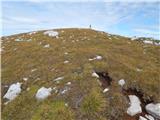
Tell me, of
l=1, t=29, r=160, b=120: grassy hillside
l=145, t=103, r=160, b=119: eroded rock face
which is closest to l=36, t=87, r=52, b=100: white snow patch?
l=1, t=29, r=160, b=120: grassy hillside

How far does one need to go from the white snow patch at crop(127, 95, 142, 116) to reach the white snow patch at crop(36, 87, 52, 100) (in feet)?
17.1

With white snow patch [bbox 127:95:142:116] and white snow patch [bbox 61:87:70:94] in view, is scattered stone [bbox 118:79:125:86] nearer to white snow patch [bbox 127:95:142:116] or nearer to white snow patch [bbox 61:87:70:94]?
white snow patch [bbox 127:95:142:116]

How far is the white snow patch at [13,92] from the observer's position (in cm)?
1891

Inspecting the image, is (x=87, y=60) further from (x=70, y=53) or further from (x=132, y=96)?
(x=132, y=96)

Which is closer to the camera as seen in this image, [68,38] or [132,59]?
[132,59]

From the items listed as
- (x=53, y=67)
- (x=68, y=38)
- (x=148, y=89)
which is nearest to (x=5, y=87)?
(x=53, y=67)

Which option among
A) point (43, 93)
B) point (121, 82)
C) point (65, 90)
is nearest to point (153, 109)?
point (121, 82)

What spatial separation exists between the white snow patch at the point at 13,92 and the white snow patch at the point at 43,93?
1861 mm

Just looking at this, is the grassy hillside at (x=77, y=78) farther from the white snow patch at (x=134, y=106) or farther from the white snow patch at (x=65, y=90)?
the white snow patch at (x=134, y=106)

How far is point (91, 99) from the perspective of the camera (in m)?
16.5

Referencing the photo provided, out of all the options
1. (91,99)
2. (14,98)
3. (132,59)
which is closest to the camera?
(91,99)

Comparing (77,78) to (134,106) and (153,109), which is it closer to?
(134,106)

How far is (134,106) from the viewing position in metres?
16.7

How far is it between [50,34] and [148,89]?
2088 centimetres
